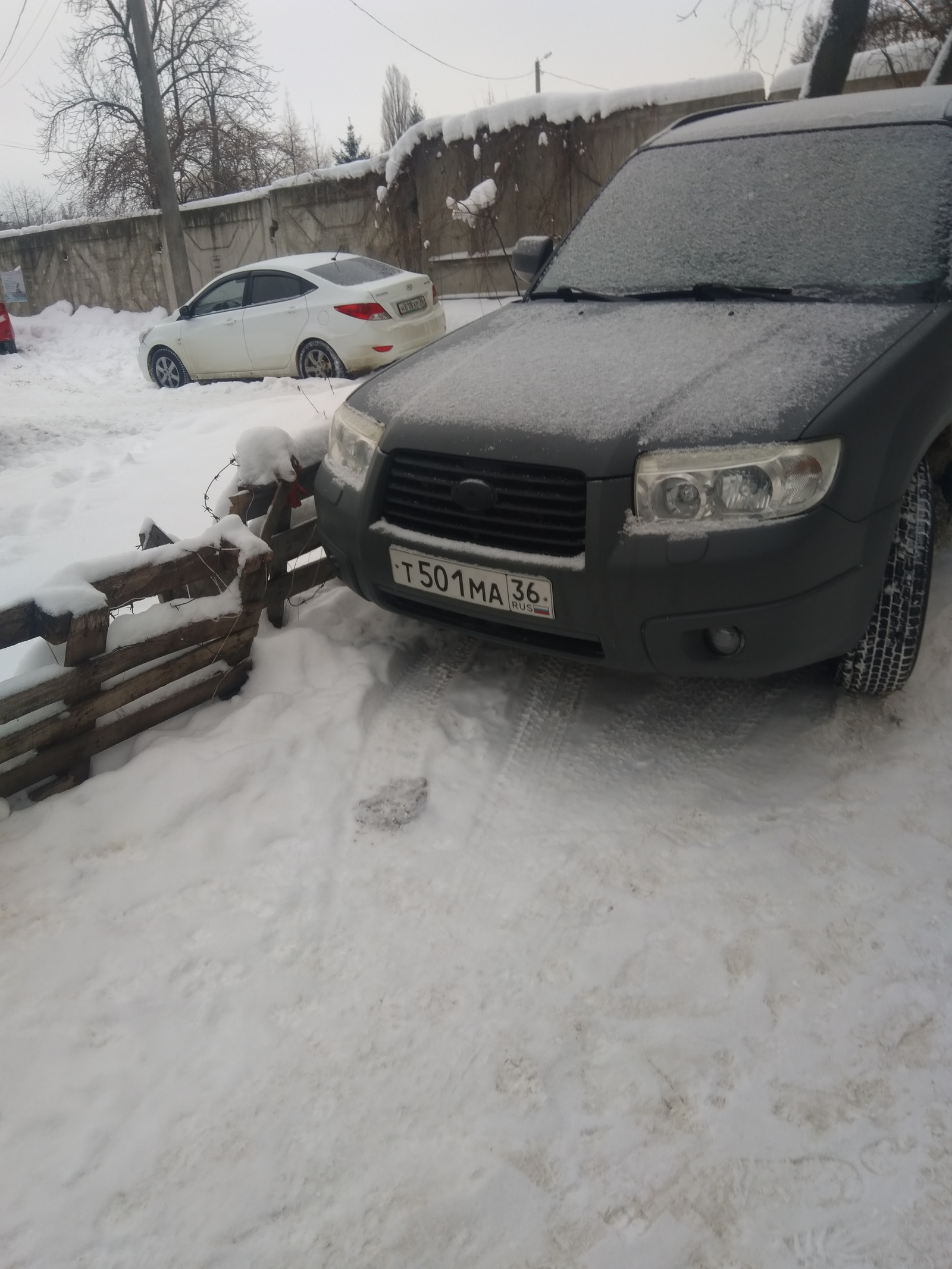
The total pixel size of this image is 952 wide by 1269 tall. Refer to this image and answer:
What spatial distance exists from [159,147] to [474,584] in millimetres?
14524

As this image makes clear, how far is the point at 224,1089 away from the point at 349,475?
198 centimetres

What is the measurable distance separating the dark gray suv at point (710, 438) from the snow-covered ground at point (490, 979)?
0.43m

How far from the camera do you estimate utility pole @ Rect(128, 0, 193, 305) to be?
1372 centimetres

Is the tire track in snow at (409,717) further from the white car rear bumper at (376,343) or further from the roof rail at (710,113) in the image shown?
the white car rear bumper at (376,343)

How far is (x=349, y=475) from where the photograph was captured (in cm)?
311

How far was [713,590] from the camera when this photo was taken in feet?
7.73

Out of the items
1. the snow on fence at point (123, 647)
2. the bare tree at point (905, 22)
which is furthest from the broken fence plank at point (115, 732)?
the bare tree at point (905, 22)

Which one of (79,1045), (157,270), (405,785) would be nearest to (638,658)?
(405,785)

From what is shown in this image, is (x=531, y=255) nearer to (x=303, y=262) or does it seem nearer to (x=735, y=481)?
(x=735, y=481)

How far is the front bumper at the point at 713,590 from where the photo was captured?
2.32 m

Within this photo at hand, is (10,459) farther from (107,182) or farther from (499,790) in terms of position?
(107,182)

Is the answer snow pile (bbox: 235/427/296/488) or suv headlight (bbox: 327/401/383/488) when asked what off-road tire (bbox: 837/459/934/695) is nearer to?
suv headlight (bbox: 327/401/383/488)

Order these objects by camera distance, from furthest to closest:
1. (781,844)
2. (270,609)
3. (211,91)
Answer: (211,91), (270,609), (781,844)

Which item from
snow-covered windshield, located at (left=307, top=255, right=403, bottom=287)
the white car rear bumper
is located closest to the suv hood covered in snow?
the white car rear bumper
